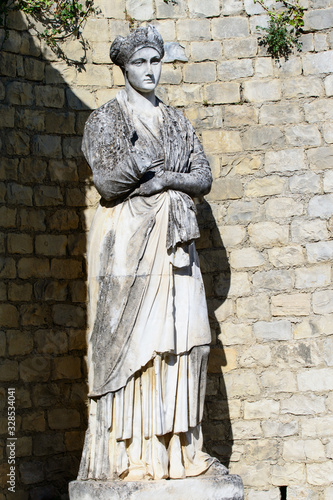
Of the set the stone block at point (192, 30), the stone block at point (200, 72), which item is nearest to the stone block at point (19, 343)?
the stone block at point (200, 72)

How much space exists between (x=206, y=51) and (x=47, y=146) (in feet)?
4.69

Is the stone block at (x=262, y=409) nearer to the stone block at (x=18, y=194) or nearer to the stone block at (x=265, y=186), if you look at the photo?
the stone block at (x=265, y=186)

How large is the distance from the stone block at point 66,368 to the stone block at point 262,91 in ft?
7.73

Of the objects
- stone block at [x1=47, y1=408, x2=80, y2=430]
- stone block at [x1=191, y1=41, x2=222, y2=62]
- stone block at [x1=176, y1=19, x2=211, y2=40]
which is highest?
stone block at [x1=176, y1=19, x2=211, y2=40]

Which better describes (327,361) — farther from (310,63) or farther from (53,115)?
(53,115)

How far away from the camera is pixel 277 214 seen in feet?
22.1

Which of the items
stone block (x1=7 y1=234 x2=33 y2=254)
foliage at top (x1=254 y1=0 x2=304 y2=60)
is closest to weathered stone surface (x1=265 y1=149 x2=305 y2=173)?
foliage at top (x1=254 y1=0 x2=304 y2=60)

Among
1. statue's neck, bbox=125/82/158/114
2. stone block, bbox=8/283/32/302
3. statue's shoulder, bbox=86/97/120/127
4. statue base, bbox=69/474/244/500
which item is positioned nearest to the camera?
→ statue base, bbox=69/474/244/500

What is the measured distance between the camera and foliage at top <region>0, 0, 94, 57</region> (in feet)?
22.2

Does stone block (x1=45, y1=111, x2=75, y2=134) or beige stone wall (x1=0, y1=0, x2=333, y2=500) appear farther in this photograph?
stone block (x1=45, y1=111, x2=75, y2=134)

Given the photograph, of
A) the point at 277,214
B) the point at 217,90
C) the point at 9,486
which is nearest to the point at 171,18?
the point at 217,90

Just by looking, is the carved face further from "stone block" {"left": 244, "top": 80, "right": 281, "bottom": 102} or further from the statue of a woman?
"stone block" {"left": 244, "top": 80, "right": 281, "bottom": 102}

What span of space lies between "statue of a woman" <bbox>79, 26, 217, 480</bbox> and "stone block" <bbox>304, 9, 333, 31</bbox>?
200cm

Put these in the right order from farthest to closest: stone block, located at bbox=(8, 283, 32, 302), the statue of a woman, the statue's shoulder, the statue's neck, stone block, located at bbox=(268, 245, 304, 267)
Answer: stone block, located at bbox=(268, 245, 304, 267) → stone block, located at bbox=(8, 283, 32, 302) → the statue's neck → the statue's shoulder → the statue of a woman
